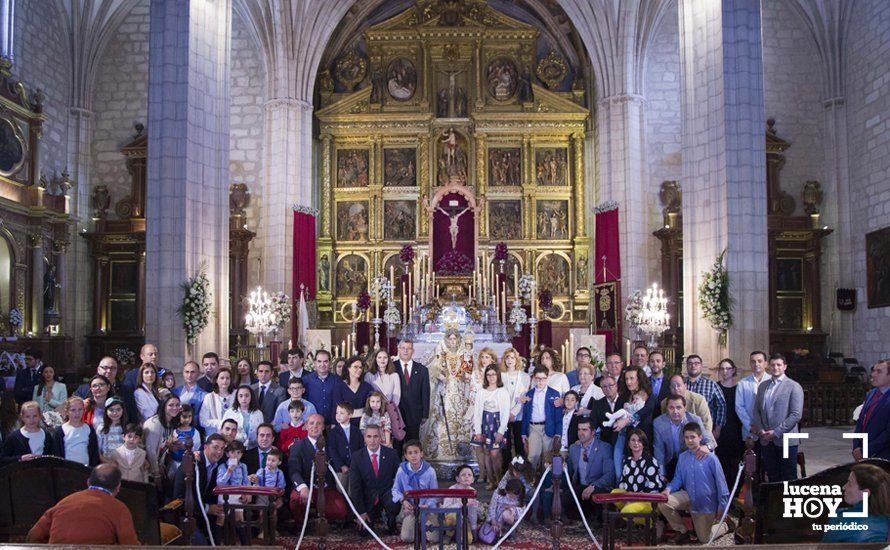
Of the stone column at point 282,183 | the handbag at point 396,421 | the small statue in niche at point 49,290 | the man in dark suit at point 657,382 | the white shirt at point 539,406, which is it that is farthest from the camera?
the stone column at point 282,183

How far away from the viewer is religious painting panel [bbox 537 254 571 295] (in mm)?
25266

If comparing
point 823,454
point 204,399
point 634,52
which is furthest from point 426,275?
point 204,399

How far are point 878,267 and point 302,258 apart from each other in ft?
49.9

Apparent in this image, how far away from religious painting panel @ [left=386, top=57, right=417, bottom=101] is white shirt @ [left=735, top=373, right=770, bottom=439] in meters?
19.6

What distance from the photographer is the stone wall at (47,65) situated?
19.7 meters

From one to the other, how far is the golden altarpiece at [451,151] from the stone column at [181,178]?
10.7 metres

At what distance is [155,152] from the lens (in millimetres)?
13719

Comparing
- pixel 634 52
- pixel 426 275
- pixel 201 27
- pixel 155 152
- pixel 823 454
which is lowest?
pixel 823 454

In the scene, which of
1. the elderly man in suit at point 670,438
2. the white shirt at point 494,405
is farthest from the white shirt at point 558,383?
the elderly man in suit at point 670,438

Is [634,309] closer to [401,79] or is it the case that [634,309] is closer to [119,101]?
[401,79]

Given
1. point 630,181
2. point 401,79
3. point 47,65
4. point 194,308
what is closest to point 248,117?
point 401,79

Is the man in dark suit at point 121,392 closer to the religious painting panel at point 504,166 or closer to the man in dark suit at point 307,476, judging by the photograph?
the man in dark suit at point 307,476

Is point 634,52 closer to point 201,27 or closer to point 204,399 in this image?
point 201,27

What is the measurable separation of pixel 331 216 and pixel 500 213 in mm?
5525
